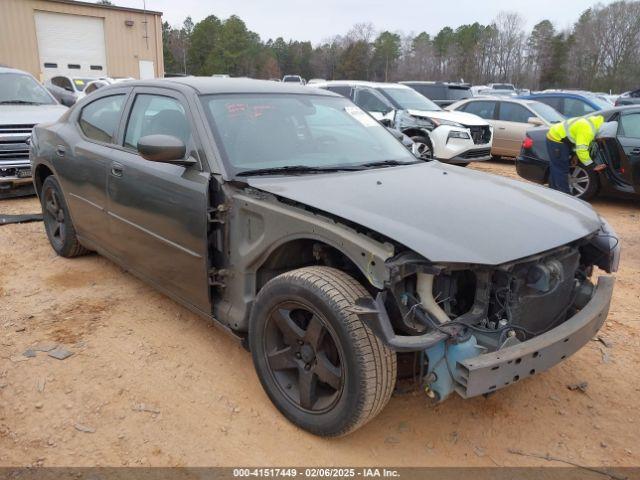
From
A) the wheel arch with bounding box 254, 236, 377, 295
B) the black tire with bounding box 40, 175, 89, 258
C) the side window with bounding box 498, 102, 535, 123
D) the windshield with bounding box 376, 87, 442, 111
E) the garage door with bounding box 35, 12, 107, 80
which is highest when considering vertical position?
the garage door with bounding box 35, 12, 107, 80

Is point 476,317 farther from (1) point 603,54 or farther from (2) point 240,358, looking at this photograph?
(1) point 603,54

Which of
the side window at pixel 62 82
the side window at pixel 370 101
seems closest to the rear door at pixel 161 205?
the side window at pixel 370 101

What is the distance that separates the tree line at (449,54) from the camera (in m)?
60.0

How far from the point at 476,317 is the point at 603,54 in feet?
227

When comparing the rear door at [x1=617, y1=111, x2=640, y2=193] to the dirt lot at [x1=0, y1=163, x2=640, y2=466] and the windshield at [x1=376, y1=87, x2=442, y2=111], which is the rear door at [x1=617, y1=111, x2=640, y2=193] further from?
the windshield at [x1=376, y1=87, x2=442, y2=111]

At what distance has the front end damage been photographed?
85.5 inches

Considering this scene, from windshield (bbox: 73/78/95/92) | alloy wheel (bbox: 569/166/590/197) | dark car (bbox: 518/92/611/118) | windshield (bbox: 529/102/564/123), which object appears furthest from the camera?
windshield (bbox: 73/78/95/92)

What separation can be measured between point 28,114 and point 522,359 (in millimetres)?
7660

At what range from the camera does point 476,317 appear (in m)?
2.34

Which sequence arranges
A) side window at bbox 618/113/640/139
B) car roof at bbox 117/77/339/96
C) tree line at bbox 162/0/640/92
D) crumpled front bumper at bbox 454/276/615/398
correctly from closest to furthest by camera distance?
crumpled front bumper at bbox 454/276/615/398 < car roof at bbox 117/77/339/96 < side window at bbox 618/113/640/139 < tree line at bbox 162/0/640/92

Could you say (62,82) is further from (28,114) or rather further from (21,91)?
(28,114)

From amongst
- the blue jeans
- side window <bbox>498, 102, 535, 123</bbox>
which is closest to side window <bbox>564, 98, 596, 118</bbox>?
side window <bbox>498, 102, 535, 123</bbox>

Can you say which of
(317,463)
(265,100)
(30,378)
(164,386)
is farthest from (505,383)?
(30,378)

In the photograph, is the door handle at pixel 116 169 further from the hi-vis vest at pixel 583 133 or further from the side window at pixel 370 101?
the side window at pixel 370 101
